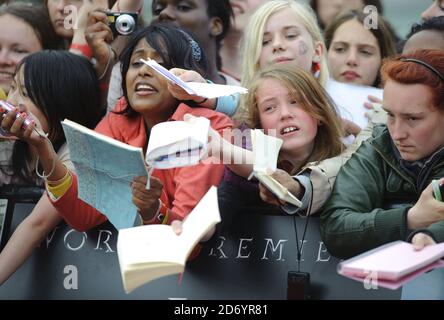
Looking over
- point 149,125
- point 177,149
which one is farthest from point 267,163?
point 149,125

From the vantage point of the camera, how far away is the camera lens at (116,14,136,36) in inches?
148

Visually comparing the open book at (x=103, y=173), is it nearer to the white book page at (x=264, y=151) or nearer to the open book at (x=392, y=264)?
the white book page at (x=264, y=151)

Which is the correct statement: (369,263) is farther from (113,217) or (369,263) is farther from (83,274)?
(83,274)

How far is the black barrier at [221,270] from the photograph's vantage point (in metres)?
3.08

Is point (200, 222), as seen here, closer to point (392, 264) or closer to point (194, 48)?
point (392, 264)

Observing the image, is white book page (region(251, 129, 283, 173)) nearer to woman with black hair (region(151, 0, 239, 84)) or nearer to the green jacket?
the green jacket

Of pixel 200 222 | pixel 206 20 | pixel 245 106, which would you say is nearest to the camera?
pixel 200 222

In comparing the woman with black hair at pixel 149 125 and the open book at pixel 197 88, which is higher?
the open book at pixel 197 88

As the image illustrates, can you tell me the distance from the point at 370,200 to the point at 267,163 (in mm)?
403

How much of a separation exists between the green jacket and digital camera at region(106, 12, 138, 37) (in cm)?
113

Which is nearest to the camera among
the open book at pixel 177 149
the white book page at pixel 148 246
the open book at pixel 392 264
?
the open book at pixel 392 264

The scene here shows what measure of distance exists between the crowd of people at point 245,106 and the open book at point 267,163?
4.9 inches

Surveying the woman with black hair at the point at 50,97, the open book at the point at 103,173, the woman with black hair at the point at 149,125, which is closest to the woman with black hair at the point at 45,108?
the woman with black hair at the point at 50,97

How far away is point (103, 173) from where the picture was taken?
299 cm
